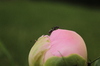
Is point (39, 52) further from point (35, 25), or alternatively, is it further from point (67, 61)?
point (35, 25)

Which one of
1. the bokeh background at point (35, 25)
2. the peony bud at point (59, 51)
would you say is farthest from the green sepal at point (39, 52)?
the bokeh background at point (35, 25)

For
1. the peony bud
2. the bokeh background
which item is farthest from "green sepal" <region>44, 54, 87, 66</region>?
the bokeh background

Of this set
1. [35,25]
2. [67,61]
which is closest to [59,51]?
[67,61]

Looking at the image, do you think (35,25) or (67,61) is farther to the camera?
(35,25)

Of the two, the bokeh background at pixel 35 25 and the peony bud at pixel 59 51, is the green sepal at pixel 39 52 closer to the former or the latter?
the peony bud at pixel 59 51

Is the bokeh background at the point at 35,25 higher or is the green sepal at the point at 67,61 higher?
the bokeh background at the point at 35,25

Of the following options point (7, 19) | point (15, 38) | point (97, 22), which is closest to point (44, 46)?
point (15, 38)

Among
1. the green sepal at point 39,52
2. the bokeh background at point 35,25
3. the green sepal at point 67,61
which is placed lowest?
the green sepal at point 67,61
